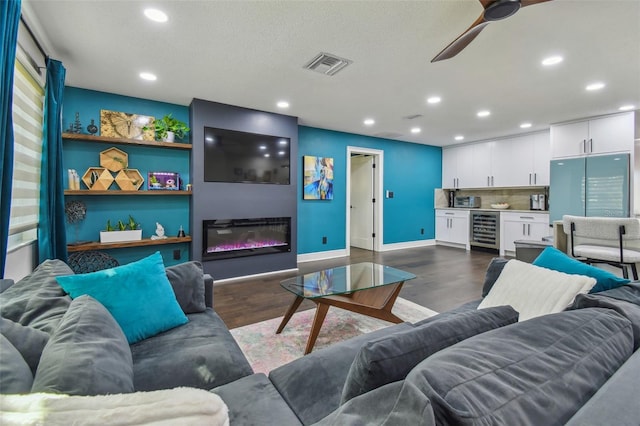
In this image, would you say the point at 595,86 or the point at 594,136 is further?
the point at 594,136

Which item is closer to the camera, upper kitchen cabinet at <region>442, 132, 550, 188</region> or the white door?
upper kitchen cabinet at <region>442, 132, 550, 188</region>

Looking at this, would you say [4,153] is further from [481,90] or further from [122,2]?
[481,90]

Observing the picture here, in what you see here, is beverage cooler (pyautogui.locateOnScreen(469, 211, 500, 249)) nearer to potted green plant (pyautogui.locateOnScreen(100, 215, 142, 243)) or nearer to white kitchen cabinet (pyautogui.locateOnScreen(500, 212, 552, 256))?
white kitchen cabinet (pyautogui.locateOnScreen(500, 212, 552, 256))

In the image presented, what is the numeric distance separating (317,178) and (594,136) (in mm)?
4392

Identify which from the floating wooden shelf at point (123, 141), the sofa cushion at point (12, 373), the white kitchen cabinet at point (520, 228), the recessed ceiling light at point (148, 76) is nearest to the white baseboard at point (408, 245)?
the white kitchen cabinet at point (520, 228)

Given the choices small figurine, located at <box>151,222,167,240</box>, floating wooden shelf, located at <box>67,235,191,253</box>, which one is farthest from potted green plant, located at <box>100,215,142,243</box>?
small figurine, located at <box>151,222,167,240</box>

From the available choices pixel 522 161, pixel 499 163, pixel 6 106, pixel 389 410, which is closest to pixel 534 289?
pixel 389 410

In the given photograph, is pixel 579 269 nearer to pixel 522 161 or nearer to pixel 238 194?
pixel 238 194

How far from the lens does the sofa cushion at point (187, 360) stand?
1.17 meters

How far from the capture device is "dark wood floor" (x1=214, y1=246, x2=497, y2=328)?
3.03 m

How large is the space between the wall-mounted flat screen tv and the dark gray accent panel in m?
0.07

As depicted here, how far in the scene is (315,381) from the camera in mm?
1059

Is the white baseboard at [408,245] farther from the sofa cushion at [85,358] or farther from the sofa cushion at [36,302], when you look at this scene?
the sofa cushion at [85,358]

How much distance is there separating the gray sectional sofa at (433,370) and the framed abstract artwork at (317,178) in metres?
4.10
